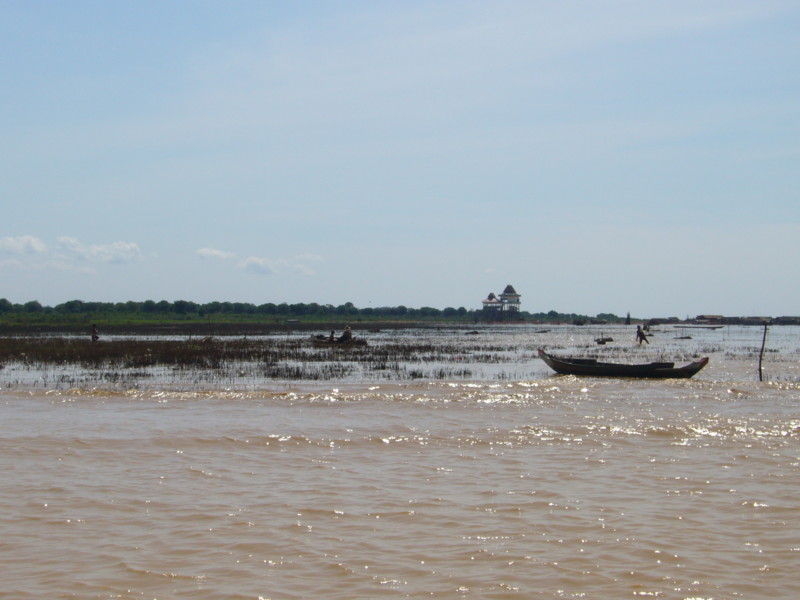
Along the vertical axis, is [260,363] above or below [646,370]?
below

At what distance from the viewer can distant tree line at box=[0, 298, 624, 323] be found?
111 meters

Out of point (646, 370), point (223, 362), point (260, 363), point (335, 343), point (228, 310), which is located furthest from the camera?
point (228, 310)

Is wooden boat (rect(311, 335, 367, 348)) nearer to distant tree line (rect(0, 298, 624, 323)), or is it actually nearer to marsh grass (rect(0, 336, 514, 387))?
marsh grass (rect(0, 336, 514, 387))

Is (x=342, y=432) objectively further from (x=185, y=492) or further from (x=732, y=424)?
(x=732, y=424)

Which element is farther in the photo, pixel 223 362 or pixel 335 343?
pixel 335 343

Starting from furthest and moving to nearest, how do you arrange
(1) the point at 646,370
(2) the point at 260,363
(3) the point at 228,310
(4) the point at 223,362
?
(3) the point at 228,310 → (2) the point at 260,363 → (4) the point at 223,362 → (1) the point at 646,370

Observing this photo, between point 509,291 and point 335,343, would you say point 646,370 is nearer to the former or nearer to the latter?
point 335,343

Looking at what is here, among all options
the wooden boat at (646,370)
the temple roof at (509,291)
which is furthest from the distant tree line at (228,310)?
the wooden boat at (646,370)

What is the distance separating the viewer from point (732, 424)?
15422 millimetres

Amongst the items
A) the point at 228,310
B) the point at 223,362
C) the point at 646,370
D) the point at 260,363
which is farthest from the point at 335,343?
the point at 228,310

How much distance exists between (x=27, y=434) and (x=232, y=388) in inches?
325

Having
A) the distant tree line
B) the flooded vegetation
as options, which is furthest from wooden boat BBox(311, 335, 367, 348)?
the distant tree line

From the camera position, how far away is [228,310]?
129375 mm

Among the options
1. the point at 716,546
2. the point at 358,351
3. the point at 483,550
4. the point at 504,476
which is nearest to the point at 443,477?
the point at 504,476
